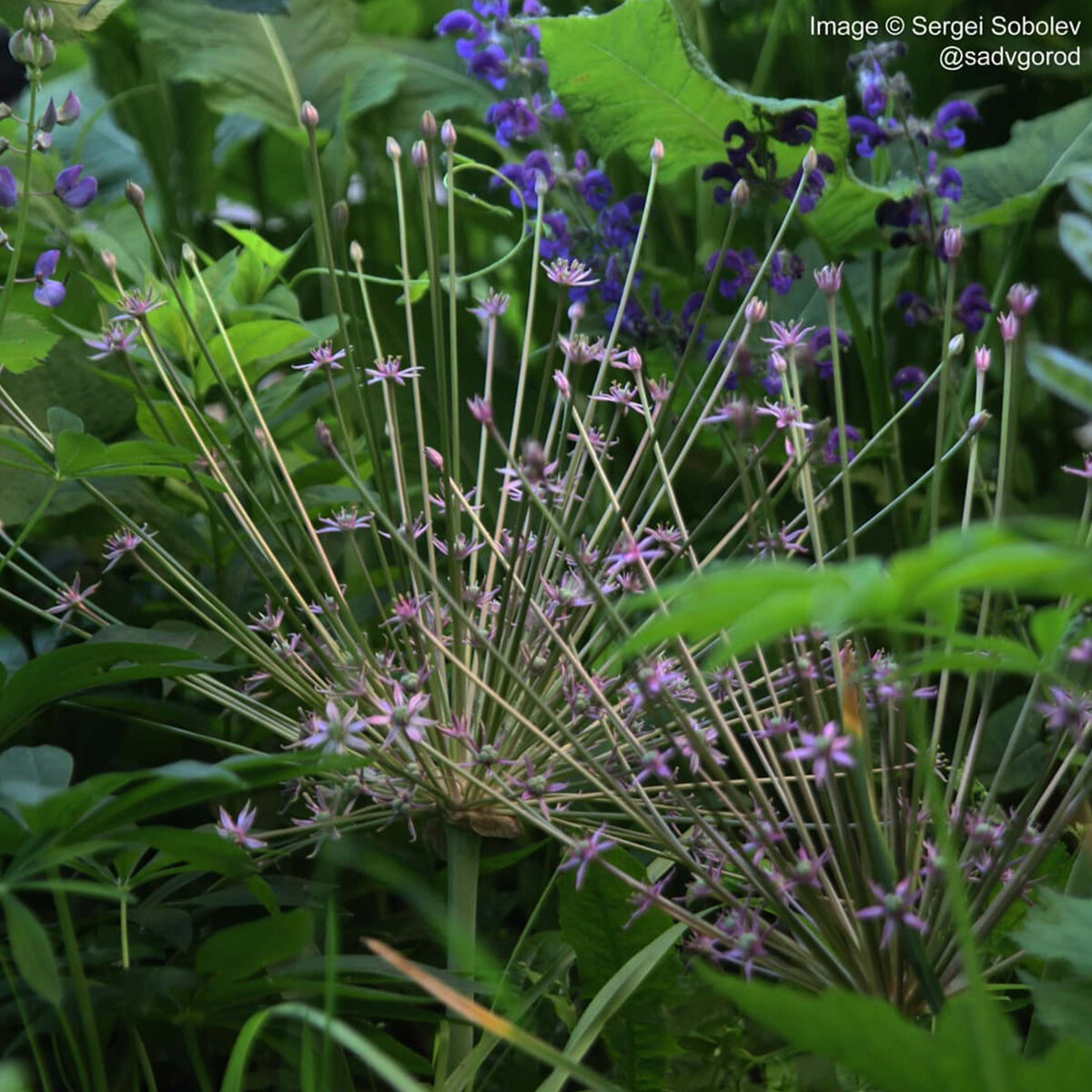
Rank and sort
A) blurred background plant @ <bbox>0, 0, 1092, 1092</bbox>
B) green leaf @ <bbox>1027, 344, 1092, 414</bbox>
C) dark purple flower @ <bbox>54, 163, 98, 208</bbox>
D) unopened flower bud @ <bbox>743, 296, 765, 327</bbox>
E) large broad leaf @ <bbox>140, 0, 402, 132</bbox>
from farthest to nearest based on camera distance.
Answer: large broad leaf @ <bbox>140, 0, 402, 132</bbox>
dark purple flower @ <bbox>54, 163, 98, 208</bbox>
unopened flower bud @ <bbox>743, 296, 765, 327</bbox>
blurred background plant @ <bbox>0, 0, 1092, 1092</bbox>
green leaf @ <bbox>1027, 344, 1092, 414</bbox>

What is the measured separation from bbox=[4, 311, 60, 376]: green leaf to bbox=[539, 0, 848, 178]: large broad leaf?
40 centimetres

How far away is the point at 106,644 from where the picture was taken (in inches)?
21.0

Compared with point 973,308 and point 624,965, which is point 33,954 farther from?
point 973,308

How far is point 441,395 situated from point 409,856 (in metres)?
0.29

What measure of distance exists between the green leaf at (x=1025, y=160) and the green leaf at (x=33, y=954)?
0.81 m

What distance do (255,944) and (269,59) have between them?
874 millimetres

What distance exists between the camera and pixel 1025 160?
99 cm

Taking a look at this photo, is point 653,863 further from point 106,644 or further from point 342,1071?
point 106,644

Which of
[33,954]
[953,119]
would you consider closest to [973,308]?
[953,119]

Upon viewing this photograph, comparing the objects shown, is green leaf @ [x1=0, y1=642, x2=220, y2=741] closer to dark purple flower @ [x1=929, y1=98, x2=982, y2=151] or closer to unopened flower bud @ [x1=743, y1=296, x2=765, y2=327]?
unopened flower bud @ [x1=743, y1=296, x2=765, y2=327]

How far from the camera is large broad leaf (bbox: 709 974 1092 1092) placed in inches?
13.3

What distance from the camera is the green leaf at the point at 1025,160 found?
0.97 meters

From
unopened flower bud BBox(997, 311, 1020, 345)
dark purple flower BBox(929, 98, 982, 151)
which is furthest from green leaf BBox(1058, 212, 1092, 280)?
dark purple flower BBox(929, 98, 982, 151)

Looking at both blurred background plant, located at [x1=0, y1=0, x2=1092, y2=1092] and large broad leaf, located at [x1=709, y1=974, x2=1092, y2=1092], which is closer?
large broad leaf, located at [x1=709, y1=974, x2=1092, y2=1092]
